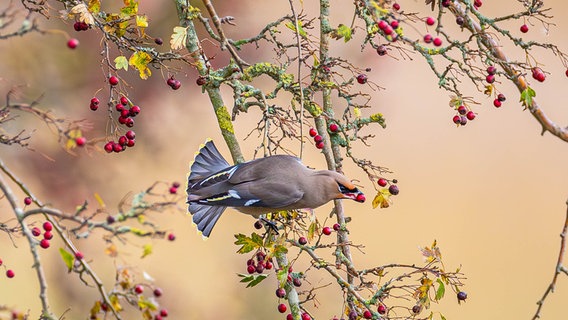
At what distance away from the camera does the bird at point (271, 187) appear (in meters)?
2.82

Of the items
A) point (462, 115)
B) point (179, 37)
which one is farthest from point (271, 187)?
point (462, 115)

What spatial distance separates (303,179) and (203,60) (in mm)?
517

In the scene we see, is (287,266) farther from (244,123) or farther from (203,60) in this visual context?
(244,123)

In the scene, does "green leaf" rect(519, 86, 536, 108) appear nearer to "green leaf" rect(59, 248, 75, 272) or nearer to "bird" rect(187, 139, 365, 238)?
"bird" rect(187, 139, 365, 238)

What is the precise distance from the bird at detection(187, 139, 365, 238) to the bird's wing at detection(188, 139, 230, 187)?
0.12 metres

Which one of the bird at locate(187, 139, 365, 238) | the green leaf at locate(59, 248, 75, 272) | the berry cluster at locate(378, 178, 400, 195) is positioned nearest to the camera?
the green leaf at locate(59, 248, 75, 272)

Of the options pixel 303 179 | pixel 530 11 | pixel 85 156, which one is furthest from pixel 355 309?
pixel 85 156

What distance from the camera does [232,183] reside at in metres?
2.96

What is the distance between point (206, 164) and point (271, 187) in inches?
22.4

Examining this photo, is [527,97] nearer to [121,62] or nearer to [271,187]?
[271,187]

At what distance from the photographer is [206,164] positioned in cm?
335

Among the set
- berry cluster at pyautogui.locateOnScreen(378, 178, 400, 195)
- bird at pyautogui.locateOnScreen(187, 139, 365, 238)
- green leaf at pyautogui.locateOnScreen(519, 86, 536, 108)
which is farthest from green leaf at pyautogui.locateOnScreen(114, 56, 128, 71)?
green leaf at pyautogui.locateOnScreen(519, 86, 536, 108)

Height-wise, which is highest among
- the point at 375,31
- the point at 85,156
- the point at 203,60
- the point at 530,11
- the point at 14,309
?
the point at 85,156

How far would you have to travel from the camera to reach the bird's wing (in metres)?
3.27
